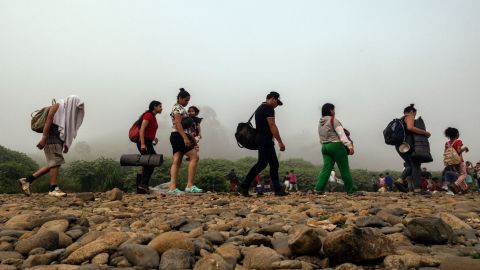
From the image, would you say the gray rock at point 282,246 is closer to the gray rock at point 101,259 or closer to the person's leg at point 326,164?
the gray rock at point 101,259

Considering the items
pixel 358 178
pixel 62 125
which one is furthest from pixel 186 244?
pixel 358 178

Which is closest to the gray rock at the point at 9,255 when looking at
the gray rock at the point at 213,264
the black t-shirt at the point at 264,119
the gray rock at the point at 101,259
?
the gray rock at the point at 101,259

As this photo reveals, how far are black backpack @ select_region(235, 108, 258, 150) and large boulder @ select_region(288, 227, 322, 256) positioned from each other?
399 cm

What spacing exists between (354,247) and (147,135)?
5.73 m

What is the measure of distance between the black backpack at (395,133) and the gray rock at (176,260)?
5.78m

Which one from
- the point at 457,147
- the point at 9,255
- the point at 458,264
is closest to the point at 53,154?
the point at 9,255

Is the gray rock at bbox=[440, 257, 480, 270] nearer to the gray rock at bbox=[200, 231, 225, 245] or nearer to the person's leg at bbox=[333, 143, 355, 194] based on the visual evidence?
the gray rock at bbox=[200, 231, 225, 245]

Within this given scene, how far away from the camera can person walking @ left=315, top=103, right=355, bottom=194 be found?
263 inches

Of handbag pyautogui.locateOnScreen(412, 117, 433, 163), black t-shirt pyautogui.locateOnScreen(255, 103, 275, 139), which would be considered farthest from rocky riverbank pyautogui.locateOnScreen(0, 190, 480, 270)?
handbag pyautogui.locateOnScreen(412, 117, 433, 163)

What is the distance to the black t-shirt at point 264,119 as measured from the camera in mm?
6367

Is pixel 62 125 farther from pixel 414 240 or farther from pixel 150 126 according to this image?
pixel 414 240

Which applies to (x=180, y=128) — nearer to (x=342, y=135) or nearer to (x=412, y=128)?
(x=342, y=135)

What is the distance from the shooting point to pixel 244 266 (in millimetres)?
2447

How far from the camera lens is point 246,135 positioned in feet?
21.4
